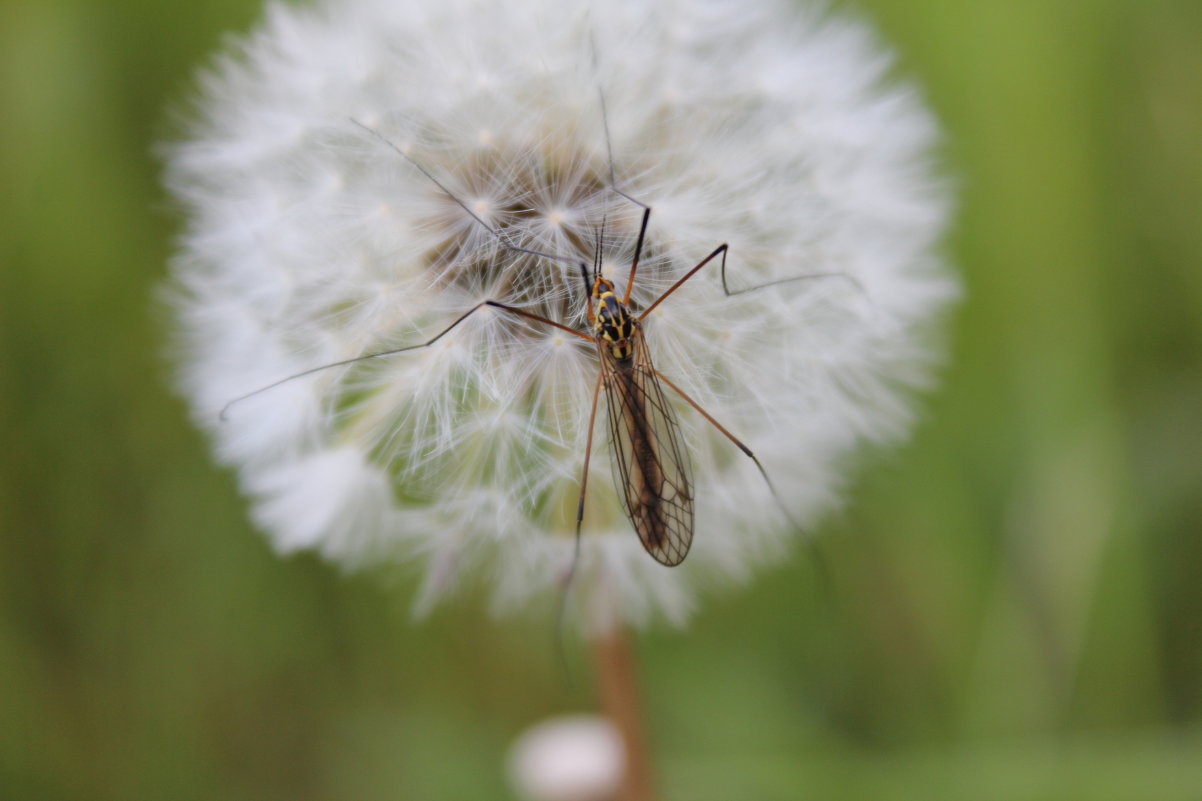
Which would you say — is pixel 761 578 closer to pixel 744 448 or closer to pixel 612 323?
pixel 744 448

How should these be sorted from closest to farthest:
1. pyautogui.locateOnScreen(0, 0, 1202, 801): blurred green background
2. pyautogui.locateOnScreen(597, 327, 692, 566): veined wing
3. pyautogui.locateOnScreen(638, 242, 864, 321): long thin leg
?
pyautogui.locateOnScreen(597, 327, 692, 566): veined wing
pyautogui.locateOnScreen(638, 242, 864, 321): long thin leg
pyautogui.locateOnScreen(0, 0, 1202, 801): blurred green background

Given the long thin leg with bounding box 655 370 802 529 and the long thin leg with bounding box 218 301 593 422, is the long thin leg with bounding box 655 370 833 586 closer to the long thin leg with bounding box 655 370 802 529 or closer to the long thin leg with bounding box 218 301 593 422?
the long thin leg with bounding box 655 370 802 529

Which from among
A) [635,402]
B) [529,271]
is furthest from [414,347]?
[635,402]

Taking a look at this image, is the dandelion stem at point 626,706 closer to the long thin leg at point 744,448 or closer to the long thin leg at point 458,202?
the long thin leg at point 744,448

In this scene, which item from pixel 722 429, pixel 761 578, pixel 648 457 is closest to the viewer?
pixel 648 457

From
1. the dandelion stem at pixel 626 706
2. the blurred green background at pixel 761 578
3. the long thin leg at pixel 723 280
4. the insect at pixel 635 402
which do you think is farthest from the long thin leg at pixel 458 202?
the blurred green background at pixel 761 578

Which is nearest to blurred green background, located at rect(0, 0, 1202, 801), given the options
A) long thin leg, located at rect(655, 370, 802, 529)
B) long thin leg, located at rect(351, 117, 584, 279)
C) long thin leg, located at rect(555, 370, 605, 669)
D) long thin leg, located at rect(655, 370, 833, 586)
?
long thin leg, located at rect(655, 370, 833, 586)

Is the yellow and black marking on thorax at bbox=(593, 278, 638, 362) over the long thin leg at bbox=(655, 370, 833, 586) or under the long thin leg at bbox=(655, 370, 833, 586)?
over
